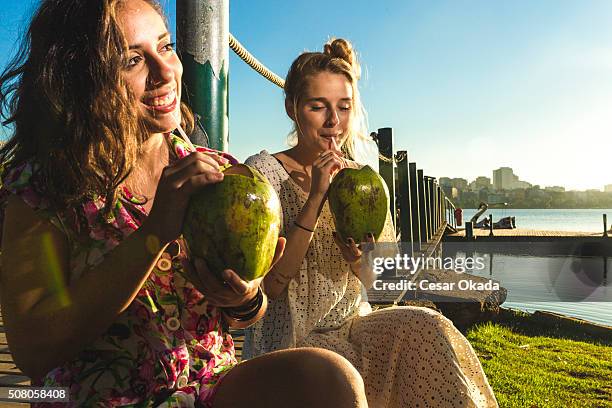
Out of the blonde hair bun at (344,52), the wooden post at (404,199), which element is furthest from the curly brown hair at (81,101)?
the wooden post at (404,199)

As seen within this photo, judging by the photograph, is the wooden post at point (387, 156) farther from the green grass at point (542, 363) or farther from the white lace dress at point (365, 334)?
the white lace dress at point (365, 334)

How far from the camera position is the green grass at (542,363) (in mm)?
5242

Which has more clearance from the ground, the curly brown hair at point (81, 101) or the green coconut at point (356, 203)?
the curly brown hair at point (81, 101)

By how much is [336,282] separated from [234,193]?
890mm

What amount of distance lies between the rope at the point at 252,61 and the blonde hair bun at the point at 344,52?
2.75 feet

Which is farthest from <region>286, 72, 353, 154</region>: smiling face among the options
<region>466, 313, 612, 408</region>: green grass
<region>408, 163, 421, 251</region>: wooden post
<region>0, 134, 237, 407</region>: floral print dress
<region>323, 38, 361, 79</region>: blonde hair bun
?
<region>408, 163, 421, 251</region>: wooden post

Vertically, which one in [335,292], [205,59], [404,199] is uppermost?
[205,59]

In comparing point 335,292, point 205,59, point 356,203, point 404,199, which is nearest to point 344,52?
point 205,59

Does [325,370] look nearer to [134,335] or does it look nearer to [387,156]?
[134,335]

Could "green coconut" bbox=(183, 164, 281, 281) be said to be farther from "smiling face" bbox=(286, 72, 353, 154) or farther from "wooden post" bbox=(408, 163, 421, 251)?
"wooden post" bbox=(408, 163, 421, 251)

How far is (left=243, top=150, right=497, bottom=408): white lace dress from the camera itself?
156 centimetres

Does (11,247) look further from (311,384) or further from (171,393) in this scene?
(311,384)

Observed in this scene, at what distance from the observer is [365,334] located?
69.1 inches

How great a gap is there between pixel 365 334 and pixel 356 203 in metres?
0.40
